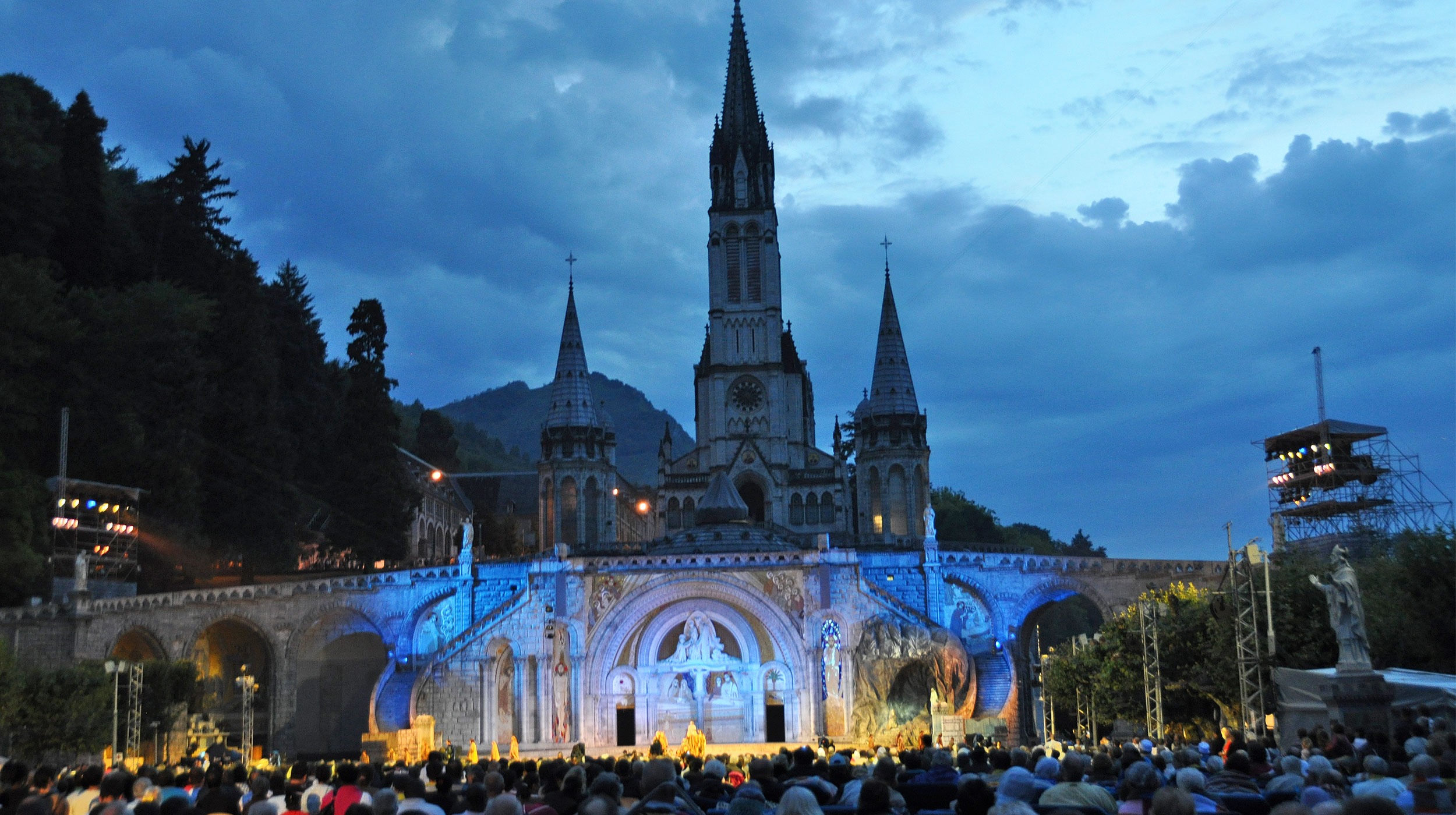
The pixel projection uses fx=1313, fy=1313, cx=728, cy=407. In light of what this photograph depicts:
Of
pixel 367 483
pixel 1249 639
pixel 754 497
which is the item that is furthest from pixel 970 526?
pixel 1249 639

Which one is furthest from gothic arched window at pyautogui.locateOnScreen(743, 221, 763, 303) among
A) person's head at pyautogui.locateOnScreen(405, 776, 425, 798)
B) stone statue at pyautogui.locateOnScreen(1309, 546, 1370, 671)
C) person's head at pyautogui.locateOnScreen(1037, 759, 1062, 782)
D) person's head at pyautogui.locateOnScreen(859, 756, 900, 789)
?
person's head at pyautogui.locateOnScreen(405, 776, 425, 798)

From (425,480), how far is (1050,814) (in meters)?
74.8

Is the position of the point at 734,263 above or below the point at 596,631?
above

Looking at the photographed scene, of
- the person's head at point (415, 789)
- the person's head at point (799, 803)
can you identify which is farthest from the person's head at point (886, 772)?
the person's head at point (799, 803)

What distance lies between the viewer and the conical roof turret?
6675 centimetres

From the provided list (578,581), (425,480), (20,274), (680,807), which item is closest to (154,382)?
(20,274)

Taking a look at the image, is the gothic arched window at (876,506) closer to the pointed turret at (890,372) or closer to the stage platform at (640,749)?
the pointed turret at (890,372)

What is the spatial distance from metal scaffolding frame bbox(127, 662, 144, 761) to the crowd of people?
882 inches

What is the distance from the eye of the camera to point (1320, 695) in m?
20.5

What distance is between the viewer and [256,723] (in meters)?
47.2

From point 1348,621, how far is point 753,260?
56724 millimetres

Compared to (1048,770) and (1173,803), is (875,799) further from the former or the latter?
(1048,770)

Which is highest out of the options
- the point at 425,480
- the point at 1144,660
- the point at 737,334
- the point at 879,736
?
the point at 737,334

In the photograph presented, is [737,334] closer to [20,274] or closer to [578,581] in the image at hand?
[578,581]
